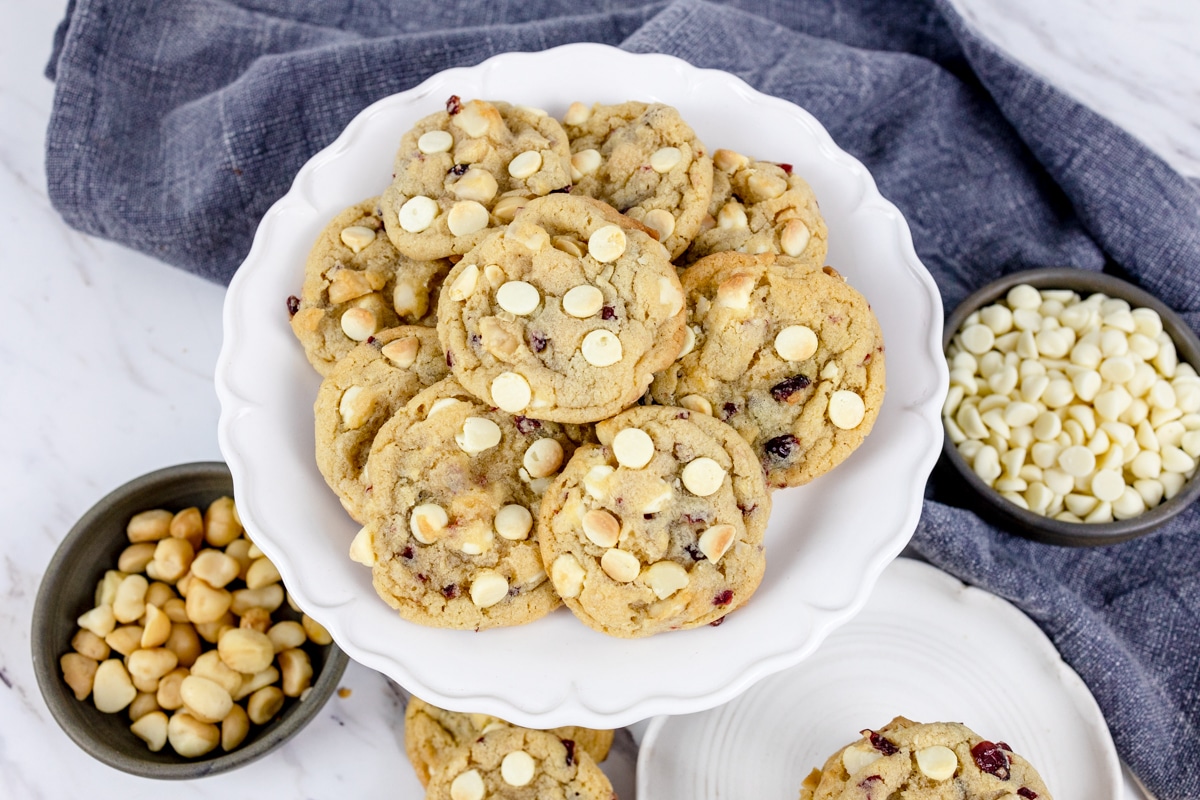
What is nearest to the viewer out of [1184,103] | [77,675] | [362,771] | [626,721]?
[626,721]

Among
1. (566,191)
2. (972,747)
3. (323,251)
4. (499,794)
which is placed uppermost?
(566,191)

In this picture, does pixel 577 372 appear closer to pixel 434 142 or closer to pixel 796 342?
pixel 796 342

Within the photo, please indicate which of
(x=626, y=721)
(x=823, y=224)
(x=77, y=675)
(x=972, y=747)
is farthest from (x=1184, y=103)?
(x=77, y=675)

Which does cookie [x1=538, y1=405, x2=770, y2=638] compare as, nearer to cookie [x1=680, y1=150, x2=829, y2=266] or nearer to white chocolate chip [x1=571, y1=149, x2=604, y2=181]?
cookie [x1=680, y1=150, x2=829, y2=266]

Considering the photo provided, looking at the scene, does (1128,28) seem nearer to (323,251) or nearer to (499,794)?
(323,251)

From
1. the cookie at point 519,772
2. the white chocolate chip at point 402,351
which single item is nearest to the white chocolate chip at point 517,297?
the white chocolate chip at point 402,351

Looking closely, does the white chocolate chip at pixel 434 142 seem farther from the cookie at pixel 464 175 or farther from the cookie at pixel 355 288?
the cookie at pixel 355 288

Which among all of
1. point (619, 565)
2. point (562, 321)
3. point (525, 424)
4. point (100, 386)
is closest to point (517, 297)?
point (562, 321)
